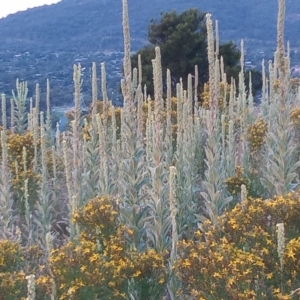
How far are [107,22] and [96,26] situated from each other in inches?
57.1

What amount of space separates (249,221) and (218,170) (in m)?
1.17

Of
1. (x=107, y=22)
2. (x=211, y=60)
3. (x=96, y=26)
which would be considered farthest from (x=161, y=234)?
Answer: (x=107, y=22)

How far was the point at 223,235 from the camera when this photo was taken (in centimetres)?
317

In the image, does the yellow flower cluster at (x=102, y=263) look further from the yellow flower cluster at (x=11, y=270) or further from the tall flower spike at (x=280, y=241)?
the tall flower spike at (x=280, y=241)

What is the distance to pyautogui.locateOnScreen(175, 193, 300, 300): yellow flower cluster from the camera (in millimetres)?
2715

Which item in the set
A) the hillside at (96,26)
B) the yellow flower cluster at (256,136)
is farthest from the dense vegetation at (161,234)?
the hillside at (96,26)

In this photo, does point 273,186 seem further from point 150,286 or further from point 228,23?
point 228,23

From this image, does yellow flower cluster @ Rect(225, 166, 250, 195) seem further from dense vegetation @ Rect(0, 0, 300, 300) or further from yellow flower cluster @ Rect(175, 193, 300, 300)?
yellow flower cluster @ Rect(175, 193, 300, 300)

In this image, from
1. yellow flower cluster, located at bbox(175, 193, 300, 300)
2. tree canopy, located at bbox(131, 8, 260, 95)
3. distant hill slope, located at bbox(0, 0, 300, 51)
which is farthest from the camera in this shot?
distant hill slope, located at bbox(0, 0, 300, 51)

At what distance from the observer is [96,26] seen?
60.4 metres

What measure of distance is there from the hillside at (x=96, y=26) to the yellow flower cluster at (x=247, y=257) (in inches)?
1151

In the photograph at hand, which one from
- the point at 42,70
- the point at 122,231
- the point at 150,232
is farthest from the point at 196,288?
the point at 42,70

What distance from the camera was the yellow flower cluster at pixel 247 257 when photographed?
2715mm

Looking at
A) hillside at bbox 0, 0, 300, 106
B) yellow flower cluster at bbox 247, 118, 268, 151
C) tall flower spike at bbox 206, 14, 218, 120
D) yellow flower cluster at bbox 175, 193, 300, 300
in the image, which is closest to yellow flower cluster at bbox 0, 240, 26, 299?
yellow flower cluster at bbox 175, 193, 300, 300
